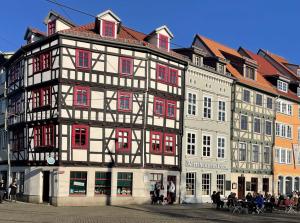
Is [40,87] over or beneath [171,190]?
over

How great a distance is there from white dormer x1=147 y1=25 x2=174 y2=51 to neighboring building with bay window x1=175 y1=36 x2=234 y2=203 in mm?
2760

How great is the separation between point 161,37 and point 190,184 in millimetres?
12085

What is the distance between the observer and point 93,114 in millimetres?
36438

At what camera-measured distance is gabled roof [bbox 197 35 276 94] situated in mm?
48903

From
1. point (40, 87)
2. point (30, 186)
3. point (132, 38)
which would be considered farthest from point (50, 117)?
point (132, 38)

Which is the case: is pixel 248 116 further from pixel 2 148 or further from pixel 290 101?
pixel 2 148

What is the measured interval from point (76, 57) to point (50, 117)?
450 centimetres

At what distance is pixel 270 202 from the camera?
35.4 meters

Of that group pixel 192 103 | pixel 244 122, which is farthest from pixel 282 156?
pixel 192 103

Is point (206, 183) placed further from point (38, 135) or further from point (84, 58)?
point (84, 58)

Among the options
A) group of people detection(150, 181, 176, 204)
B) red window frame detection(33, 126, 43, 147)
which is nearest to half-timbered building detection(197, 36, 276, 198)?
group of people detection(150, 181, 176, 204)

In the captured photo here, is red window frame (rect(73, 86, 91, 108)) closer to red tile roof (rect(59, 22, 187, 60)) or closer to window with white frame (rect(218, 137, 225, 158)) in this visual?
red tile roof (rect(59, 22, 187, 60))

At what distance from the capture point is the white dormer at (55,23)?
121ft

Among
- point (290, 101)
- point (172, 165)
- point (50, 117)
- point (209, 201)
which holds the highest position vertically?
point (290, 101)
